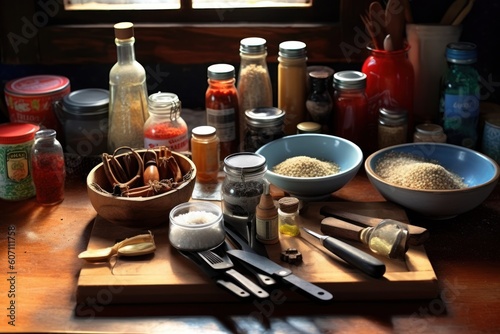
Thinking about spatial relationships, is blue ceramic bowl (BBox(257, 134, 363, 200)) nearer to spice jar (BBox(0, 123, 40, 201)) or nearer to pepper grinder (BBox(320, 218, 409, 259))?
pepper grinder (BBox(320, 218, 409, 259))

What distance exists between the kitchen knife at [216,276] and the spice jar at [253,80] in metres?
0.41

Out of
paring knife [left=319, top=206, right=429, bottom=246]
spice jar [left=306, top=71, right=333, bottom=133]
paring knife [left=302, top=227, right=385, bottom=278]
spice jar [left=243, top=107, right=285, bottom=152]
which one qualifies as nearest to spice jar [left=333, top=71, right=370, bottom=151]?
spice jar [left=306, top=71, right=333, bottom=133]

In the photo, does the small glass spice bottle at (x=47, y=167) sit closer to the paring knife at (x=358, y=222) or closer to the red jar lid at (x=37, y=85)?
the red jar lid at (x=37, y=85)

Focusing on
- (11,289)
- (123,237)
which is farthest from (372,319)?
(11,289)

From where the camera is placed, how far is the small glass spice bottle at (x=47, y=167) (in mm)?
1353

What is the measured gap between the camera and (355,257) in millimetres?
1133

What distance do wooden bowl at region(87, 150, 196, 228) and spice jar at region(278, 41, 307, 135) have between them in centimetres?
32

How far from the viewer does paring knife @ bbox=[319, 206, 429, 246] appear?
1189mm

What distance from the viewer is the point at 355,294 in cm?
111

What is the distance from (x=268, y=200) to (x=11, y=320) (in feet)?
1.37

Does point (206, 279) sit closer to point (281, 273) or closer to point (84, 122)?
point (281, 273)

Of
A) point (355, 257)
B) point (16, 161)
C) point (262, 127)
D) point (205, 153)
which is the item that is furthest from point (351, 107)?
Result: point (16, 161)

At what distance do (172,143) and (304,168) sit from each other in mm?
267

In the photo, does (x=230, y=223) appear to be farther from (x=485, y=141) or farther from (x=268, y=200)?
(x=485, y=141)
